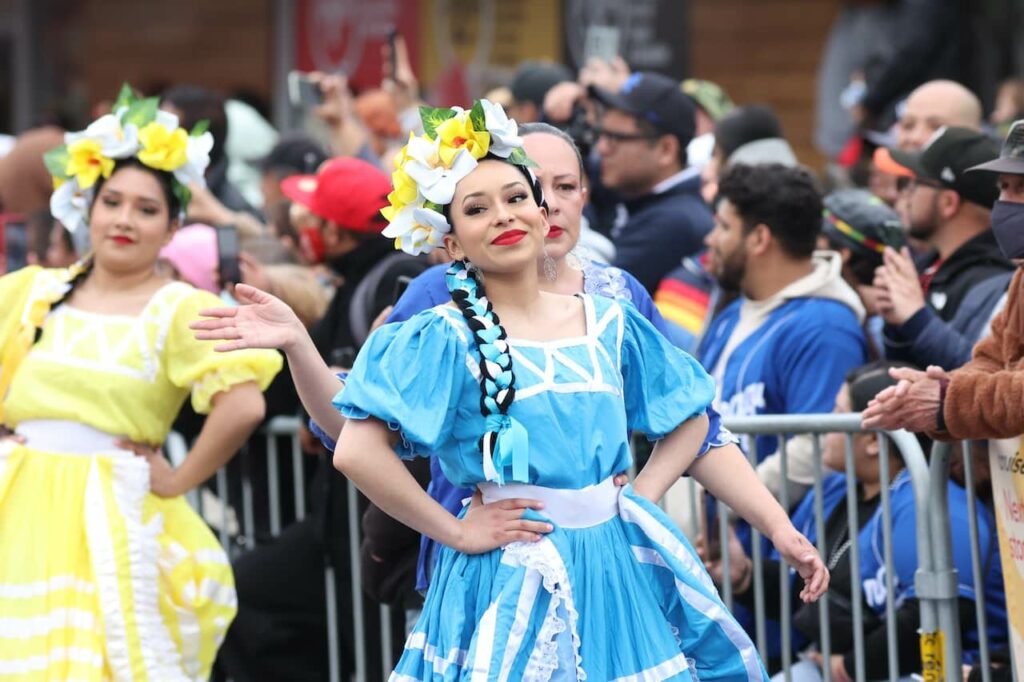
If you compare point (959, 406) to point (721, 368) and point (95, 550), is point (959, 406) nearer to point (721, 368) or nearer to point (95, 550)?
point (721, 368)

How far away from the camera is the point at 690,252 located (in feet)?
23.3

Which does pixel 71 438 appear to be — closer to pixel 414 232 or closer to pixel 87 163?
pixel 87 163

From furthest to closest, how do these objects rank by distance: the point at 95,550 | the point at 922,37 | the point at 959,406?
the point at 922,37 → the point at 95,550 → the point at 959,406

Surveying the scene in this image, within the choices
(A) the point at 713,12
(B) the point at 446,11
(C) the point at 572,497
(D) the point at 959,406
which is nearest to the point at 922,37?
(A) the point at 713,12

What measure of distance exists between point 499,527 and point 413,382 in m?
0.37

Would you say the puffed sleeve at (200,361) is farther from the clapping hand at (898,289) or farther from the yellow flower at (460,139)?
the clapping hand at (898,289)

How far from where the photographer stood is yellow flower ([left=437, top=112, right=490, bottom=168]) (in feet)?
13.4

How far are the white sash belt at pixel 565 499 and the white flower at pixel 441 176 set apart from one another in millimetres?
654

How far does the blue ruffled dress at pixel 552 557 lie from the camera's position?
3.92 metres

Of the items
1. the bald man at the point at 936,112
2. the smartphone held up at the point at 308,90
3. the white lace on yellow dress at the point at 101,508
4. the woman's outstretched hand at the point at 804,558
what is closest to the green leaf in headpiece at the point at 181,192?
the white lace on yellow dress at the point at 101,508

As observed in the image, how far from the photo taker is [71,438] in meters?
5.36

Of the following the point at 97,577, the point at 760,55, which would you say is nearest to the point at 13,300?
the point at 97,577

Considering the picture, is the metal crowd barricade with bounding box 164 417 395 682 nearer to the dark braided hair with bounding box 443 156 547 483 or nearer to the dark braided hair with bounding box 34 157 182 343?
the dark braided hair with bounding box 34 157 182 343

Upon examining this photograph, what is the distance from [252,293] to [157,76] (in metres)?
10.3
